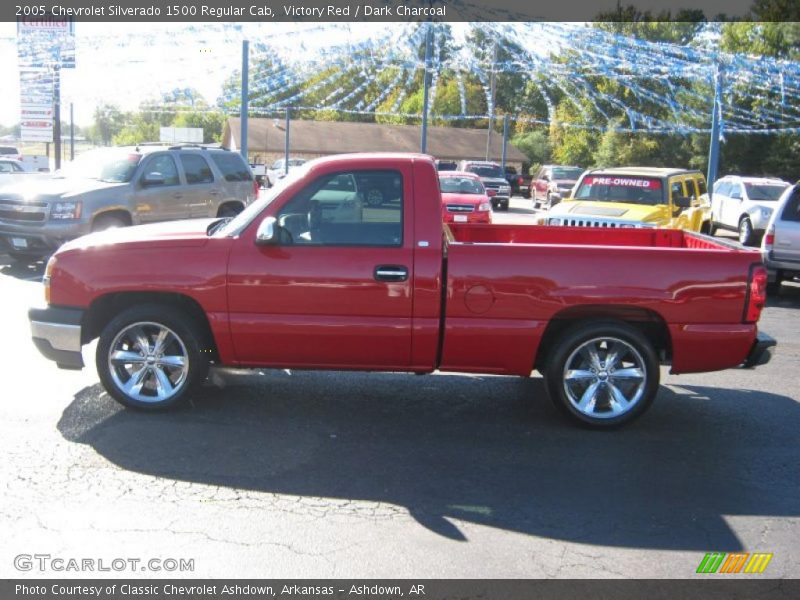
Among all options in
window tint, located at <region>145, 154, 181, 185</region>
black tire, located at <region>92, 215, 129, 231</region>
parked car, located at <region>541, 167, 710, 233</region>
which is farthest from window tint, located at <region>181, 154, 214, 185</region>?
parked car, located at <region>541, 167, 710, 233</region>

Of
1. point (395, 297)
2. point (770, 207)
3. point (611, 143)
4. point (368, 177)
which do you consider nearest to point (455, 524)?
point (395, 297)

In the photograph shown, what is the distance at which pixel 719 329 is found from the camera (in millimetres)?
5766

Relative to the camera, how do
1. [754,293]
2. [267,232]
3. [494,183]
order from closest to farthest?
1. [267,232]
2. [754,293]
3. [494,183]

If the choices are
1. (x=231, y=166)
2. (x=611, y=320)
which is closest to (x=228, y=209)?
(x=231, y=166)

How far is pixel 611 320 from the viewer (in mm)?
5859

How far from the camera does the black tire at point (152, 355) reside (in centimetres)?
582

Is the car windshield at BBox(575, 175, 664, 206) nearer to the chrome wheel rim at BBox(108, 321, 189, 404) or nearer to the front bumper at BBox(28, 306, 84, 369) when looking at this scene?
the chrome wheel rim at BBox(108, 321, 189, 404)

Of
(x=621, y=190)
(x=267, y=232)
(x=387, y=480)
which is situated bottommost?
(x=387, y=480)

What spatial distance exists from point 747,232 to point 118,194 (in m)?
14.2

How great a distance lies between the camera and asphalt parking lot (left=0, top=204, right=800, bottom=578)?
4031 mm

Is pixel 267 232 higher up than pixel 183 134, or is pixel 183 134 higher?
pixel 183 134

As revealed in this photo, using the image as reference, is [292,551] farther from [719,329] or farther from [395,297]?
[719,329]

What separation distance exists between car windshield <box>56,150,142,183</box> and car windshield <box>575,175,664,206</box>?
24.5 feet

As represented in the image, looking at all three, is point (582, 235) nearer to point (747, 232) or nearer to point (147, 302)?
point (147, 302)
